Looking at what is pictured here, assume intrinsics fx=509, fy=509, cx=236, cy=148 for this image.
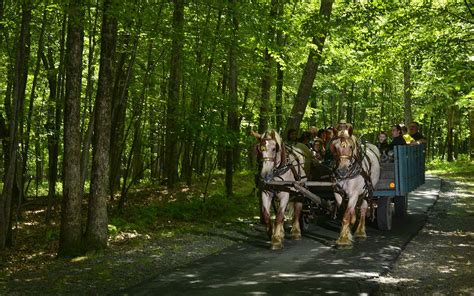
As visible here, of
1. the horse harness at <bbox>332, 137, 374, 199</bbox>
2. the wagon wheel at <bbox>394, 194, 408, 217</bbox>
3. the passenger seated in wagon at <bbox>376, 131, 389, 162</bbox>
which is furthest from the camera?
the wagon wheel at <bbox>394, 194, 408, 217</bbox>

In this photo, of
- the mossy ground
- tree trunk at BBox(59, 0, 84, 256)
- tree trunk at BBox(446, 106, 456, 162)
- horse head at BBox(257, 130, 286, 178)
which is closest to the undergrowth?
tree trunk at BBox(446, 106, 456, 162)

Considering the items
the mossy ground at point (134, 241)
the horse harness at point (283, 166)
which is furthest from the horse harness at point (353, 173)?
the mossy ground at point (134, 241)

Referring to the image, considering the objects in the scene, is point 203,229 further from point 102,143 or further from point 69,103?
point 69,103

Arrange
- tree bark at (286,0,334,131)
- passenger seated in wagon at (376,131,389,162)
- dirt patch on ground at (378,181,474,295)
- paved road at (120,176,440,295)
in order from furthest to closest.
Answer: tree bark at (286,0,334,131), passenger seated in wagon at (376,131,389,162), dirt patch on ground at (378,181,474,295), paved road at (120,176,440,295)

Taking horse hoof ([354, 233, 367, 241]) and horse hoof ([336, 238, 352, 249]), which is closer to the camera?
horse hoof ([336, 238, 352, 249])

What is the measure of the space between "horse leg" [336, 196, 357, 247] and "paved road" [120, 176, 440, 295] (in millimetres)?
223

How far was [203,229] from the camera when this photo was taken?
43.6 ft

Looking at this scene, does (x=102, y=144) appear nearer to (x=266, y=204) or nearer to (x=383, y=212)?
(x=266, y=204)

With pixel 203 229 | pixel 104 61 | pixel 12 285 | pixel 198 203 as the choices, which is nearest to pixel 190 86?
pixel 198 203

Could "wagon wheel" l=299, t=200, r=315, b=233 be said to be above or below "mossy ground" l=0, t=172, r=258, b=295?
above

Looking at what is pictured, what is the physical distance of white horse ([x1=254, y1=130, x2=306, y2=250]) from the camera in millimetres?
9641

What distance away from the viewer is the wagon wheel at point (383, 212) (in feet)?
38.5

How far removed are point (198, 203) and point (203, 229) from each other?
3759mm

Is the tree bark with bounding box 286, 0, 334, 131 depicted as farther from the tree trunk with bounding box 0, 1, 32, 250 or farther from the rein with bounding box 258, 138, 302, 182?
the tree trunk with bounding box 0, 1, 32, 250
